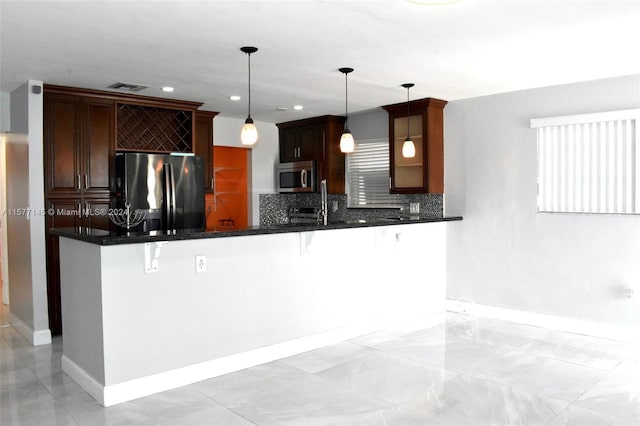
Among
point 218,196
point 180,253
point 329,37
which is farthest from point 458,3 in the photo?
point 218,196

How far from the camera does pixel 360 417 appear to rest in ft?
9.98

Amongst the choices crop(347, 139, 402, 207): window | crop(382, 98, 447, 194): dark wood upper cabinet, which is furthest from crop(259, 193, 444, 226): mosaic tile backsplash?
crop(382, 98, 447, 194): dark wood upper cabinet

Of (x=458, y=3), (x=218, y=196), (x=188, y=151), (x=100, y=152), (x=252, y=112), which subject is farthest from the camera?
(x=218, y=196)

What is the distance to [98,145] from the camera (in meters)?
5.17

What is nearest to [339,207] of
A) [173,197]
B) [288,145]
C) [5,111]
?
[288,145]

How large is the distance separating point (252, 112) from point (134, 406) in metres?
4.12

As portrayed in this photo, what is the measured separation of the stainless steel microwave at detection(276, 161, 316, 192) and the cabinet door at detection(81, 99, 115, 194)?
255 centimetres

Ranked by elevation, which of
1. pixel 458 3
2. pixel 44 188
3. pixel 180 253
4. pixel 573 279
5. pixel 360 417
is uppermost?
pixel 458 3

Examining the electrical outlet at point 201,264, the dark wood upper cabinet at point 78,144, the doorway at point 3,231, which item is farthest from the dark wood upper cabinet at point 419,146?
the doorway at point 3,231

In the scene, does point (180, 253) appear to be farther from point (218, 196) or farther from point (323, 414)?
point (218, 196)

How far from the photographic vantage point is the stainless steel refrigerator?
5202 millimetres

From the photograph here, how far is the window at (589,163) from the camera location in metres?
4.60

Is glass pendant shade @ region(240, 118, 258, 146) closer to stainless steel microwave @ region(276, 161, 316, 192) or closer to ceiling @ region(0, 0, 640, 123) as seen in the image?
ceiling @ region(0, 0, 640, 123)

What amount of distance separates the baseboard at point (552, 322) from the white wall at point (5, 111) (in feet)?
16.6
